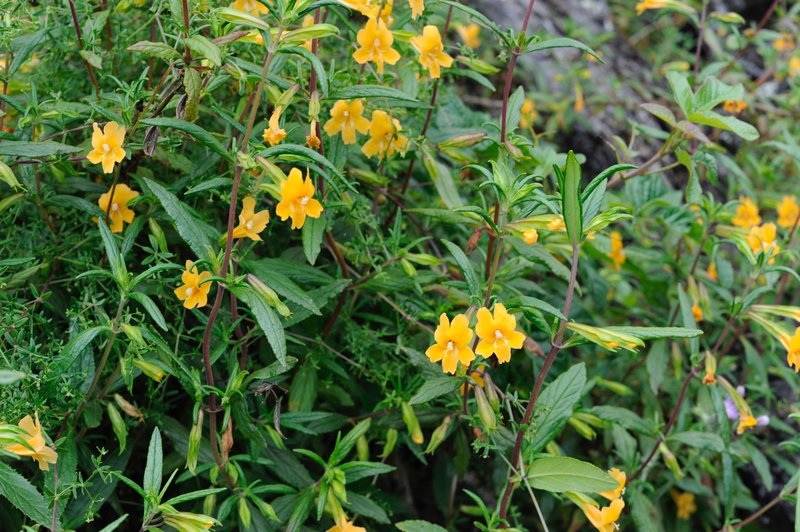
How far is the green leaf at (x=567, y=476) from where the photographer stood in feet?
4.49

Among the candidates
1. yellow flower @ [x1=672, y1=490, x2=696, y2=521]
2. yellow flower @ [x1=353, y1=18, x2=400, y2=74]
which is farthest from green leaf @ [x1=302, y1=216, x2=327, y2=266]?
yellow flower @ [x1=672, y1=490, x2=696, y2=521]

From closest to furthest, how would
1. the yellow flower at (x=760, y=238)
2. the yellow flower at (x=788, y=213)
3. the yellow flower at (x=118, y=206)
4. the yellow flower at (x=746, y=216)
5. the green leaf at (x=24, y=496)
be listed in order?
the green leaf at (x=24, y=496) < the yellow flower at (x=118, y=206) < the yellow flower at (x=760, y=238) < the yellow flower at (x=746, y=216) < the yellow flower at (x=788, y=213)

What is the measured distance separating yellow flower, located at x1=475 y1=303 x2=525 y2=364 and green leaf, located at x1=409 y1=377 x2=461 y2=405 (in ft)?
0.56

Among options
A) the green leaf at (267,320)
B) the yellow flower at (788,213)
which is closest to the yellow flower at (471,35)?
the yellow flower at (788,213)

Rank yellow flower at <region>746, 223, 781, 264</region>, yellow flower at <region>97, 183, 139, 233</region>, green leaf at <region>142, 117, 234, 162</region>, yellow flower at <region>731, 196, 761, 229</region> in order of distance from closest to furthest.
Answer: green leaf at <region>142, 117, 234, 162</region> < yellow flower at <region>97, 183, 139, 233</region> < yellow flower at <region>746, 223, 781, 264</region> < yellow flower at <region>731, 196, 761, 229</region>

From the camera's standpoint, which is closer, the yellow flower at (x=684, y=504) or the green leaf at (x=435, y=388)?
the green leaf at (x=435, y=388)

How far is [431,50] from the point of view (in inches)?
64.2

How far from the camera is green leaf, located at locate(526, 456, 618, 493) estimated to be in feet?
4.49

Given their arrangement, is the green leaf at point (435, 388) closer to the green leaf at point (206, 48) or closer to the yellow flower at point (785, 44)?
the green leaf at point (206, 48)

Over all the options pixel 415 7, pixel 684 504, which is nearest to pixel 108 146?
pixel 415 7

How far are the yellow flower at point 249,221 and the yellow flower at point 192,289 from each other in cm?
11

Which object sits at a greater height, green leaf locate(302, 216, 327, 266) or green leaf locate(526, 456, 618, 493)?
green leaf locate(302, 216, 327, 266)

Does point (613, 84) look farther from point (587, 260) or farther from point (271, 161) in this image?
point (271, 161)

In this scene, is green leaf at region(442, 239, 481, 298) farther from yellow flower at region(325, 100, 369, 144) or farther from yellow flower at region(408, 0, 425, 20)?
yellow flower at region(408, 0, 425, 20)
